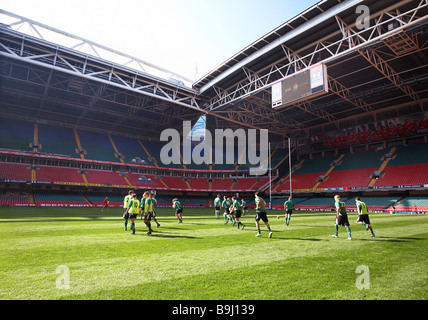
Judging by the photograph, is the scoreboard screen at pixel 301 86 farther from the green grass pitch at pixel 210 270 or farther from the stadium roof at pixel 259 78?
the green grass pitch at pixel 210 270

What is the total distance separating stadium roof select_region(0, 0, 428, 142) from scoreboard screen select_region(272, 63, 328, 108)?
1.29m

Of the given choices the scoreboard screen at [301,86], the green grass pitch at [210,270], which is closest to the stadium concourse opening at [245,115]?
the scoreboard screen at [301,86]

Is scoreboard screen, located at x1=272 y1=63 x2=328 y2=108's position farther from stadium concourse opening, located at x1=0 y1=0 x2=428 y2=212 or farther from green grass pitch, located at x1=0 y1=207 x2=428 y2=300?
green grass pitch, located at x1=0 y1=207 x2=428 y2=300

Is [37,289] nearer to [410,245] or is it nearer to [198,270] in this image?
[198,270]

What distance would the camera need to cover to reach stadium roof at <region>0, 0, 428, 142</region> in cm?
2147

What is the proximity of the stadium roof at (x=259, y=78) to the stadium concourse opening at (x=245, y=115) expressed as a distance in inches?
7.0

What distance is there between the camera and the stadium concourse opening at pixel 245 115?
78.0ft

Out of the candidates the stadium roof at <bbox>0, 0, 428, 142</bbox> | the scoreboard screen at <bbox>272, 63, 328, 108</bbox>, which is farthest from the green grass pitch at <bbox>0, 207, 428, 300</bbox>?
the stadium roof at <bbox>0, 0, 428, 142</bbox>

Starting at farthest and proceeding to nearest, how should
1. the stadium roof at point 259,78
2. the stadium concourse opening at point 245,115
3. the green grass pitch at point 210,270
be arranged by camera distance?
the stadium concourse opening at point 245,115 → the stadium roof at point 259,78 → the green grass pitch at point 210,270

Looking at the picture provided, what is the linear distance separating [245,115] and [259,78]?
11.5 metres

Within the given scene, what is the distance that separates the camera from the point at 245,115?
40.3 meters

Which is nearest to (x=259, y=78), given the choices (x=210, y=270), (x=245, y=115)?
(x=245, y=115)
